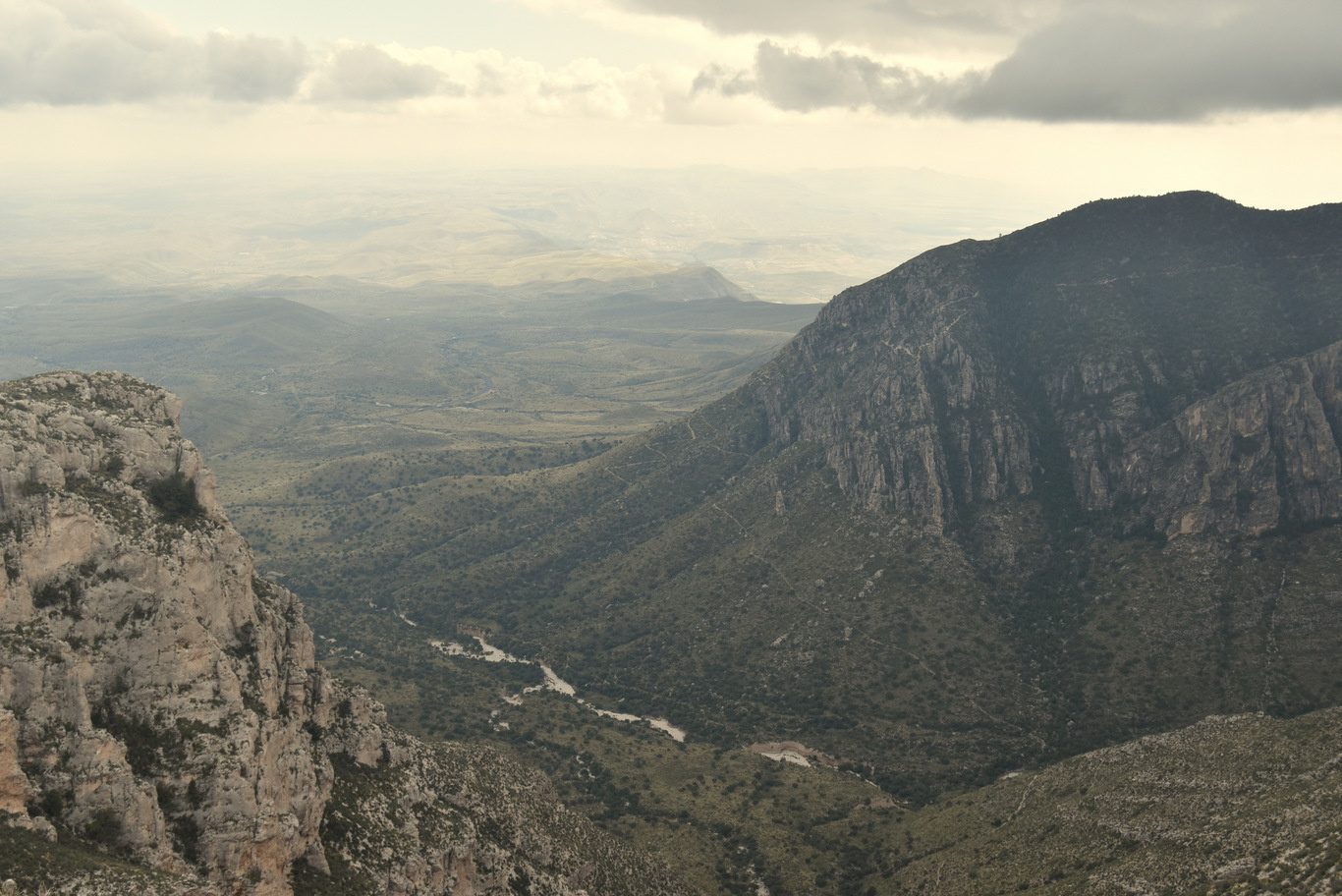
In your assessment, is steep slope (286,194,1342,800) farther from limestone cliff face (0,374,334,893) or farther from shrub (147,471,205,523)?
shrub (147,471,205,523)

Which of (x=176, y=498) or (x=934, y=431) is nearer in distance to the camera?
(x=176, y=498)

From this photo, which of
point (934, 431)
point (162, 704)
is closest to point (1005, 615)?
point (934, 431)

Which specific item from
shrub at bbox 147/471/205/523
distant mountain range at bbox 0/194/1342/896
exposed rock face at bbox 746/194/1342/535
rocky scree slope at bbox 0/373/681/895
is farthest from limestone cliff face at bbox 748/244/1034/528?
shrub at bbox 147/471/205/523

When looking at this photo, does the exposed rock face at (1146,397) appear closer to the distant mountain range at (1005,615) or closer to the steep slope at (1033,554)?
the steep slope at (1033,554)

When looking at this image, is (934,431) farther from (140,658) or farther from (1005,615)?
(140,658)

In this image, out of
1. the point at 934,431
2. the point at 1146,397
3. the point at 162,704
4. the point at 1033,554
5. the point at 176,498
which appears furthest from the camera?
the point at 934,431

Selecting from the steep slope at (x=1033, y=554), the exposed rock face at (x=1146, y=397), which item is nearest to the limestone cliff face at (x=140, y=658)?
the steep slope at (x=1033, y=554)

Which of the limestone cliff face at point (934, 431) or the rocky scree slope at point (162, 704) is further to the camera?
the limestone cliff face at point (934, 431)
